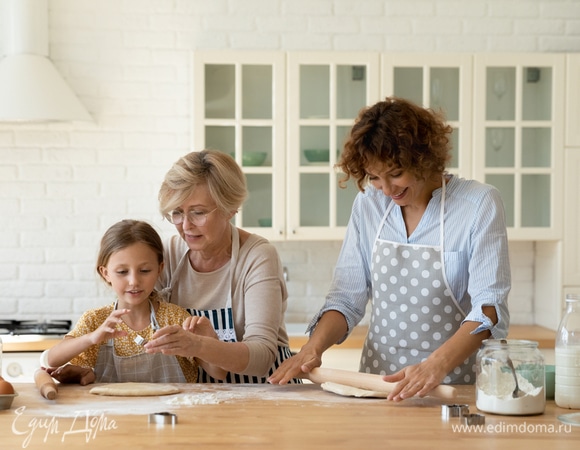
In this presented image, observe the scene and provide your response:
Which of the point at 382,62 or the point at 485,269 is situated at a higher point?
the point at 382,62

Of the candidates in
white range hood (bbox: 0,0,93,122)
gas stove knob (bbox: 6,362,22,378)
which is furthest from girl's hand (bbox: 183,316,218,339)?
white range hood (bbox: 0,0,93,122)

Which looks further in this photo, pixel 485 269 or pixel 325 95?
pixel 325 95

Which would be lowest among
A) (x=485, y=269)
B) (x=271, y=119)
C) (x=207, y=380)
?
(x=207, y=380)

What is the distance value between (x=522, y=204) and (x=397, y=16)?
49.0 inches

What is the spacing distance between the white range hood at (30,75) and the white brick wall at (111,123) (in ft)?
0.66

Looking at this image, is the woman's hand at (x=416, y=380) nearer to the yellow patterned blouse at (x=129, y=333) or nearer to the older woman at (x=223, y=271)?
the older woman at (x=223, y=271)

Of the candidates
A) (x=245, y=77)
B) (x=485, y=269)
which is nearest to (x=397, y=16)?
(x=245, y=77)

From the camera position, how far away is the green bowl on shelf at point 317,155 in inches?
184

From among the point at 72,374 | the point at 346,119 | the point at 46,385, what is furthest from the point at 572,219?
the point at 46,385

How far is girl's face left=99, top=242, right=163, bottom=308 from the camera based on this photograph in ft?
8.38

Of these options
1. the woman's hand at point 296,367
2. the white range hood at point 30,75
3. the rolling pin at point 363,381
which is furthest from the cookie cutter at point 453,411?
the white range hood at point 30,75

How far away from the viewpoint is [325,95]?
15.4 feet

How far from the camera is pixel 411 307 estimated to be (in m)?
2.66

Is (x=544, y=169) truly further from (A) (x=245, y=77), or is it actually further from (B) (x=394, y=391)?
(B) (x=394, y=391)
